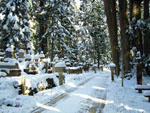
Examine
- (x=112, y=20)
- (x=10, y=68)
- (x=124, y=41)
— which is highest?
(x=112, y=20)

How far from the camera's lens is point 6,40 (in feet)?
66.8

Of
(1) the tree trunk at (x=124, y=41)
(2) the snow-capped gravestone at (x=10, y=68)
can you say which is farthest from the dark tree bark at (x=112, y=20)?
(2) the snow-capped gravestone at (x=10, y=68)

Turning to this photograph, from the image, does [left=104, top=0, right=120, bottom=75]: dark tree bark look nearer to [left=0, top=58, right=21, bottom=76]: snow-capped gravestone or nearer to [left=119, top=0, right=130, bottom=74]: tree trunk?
[left=119, top=0, right=130, bottom=74]: tree trunk

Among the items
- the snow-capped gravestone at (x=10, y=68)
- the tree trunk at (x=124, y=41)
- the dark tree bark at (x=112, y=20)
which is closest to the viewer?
the snow-capped gravestone at (x=10, y=68)

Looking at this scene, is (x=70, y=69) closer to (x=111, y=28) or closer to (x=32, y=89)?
(x=111, y=28)

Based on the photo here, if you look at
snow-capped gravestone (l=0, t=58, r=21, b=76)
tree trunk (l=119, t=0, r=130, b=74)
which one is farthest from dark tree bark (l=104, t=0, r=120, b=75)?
snow-capped gravestone (l=0, t=58, r=21, b=76)

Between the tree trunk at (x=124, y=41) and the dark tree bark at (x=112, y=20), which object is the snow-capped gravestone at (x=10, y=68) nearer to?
the tree trunk at (x=124, y=41)

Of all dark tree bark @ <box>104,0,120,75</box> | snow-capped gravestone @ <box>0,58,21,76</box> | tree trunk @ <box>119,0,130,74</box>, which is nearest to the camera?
snow-capped gravestone @ <box>0,58,21,76</box>

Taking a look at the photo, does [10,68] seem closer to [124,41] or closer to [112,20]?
[124,41]

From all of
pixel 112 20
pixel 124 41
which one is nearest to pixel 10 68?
pixel 124 41

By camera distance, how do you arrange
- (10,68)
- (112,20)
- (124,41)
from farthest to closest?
(112,20) → (124,41) → (10,68)

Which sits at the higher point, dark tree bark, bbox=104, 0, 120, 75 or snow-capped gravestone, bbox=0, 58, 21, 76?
dark tree bark, bbox=104, 0, 120, 75

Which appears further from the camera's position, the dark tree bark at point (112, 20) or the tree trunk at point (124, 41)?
the dark tree bark at point (112, 20)

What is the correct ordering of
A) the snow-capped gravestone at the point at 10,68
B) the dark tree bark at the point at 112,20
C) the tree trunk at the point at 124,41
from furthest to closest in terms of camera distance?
the dark tree bark at the point at 112,20 < the tree trunk at the point at 124,41 < the snow-capped gravestone at the point at 10,68
